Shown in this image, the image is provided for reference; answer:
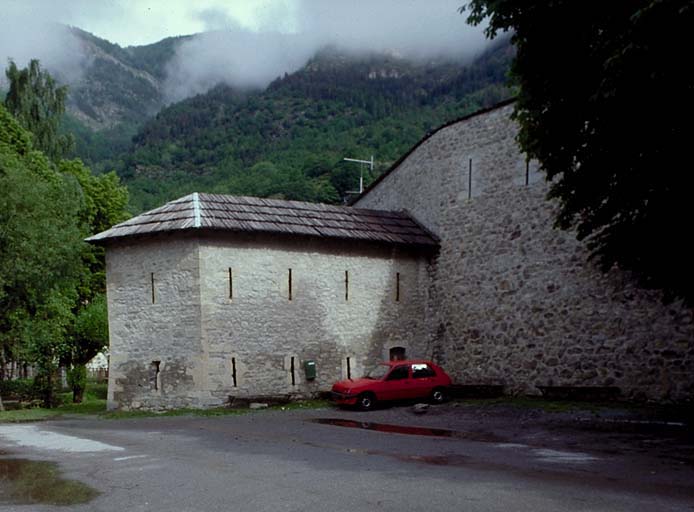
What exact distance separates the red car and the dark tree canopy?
26.0 ft

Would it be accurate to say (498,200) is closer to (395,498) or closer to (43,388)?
(395,498)

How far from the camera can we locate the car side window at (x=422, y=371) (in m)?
19.6

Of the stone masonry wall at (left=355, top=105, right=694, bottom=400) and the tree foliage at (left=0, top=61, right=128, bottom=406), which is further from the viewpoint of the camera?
the tree foliage at (left=0, top=61, right=128, bottom=406)

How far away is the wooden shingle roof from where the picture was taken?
20.8 m

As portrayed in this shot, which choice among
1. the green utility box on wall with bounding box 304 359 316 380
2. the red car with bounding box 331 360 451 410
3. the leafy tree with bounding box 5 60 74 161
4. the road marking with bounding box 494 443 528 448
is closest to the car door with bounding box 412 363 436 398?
the red car with bounding box 331 360 451 410

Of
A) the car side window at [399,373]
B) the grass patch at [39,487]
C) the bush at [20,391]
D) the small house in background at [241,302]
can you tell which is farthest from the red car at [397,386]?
the bush at [20,391]

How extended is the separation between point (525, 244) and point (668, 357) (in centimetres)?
533

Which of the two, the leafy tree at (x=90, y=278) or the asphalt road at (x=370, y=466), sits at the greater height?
the leafy tree at (x=90, y=278)

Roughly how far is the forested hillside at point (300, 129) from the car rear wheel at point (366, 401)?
118 feet

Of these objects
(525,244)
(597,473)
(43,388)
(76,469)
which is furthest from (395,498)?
(43,388)

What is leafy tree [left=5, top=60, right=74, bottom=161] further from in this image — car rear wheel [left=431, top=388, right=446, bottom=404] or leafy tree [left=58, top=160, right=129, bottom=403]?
car rear wheel [left=431, top=388, right=446, bottom=404]

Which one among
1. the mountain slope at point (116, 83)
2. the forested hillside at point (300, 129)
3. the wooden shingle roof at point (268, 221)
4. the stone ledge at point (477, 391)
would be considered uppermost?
the mountain slope at point (116, 83)

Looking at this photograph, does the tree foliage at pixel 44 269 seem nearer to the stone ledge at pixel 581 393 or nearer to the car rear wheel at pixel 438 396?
the car rear wheel at pixel 438 396

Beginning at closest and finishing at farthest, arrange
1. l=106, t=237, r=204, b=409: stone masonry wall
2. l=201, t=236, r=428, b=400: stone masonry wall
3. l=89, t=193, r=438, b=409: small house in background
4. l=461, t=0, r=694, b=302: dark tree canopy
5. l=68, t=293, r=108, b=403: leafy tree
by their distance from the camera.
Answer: l=461, t=0, r=694, b=302: dark tree canopy, l=106, t=237, r=204, b=409: stone masonry wall, l=89, t=193, r=438, b=409: small house in background, l=201, t=236, r=428, b=400: stone masonry wall, l=68, t=293, r=108, b=403: leafy tree
